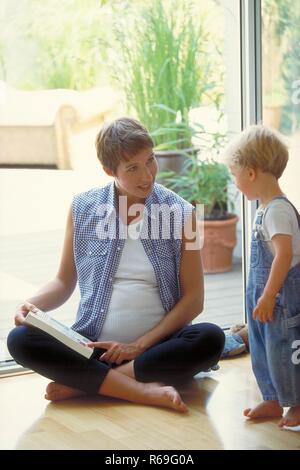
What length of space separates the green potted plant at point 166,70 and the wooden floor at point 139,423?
51.3 inches

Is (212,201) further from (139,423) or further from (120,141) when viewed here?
(139,423)

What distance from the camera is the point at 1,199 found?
298 centimetres

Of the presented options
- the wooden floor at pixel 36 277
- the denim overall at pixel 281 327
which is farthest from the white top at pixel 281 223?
the wooden floor at pixel 36 277

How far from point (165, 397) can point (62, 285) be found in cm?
46

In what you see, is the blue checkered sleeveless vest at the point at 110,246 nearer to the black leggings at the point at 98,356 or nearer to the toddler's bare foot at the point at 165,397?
the black leggings at the point at 98,356

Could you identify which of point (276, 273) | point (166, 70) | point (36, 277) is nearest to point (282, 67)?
point (166, 70)

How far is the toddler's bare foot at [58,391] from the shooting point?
2.37 metres

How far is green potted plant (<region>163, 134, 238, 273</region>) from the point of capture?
3.61 m

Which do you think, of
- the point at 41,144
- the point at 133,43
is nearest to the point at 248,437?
the point at 41,144

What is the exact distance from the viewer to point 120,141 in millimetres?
2363

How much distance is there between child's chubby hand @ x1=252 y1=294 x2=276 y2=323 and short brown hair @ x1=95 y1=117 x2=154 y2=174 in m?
0.52

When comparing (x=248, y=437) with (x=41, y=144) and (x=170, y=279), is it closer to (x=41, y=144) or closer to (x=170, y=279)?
(x=170, y=279)

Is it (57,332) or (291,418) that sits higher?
(57,332)

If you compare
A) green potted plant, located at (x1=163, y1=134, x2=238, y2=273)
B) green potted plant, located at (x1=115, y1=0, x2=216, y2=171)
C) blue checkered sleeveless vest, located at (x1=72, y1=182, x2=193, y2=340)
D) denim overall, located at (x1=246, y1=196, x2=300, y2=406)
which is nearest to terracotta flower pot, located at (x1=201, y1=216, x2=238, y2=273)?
green potted plant, located at (x1=163, y1=134, x2=238, y2=273)
